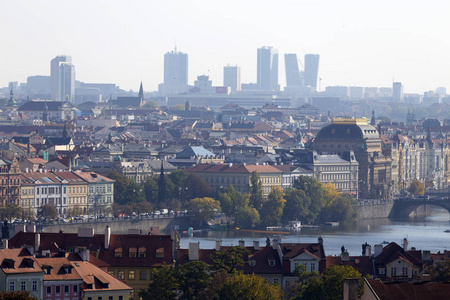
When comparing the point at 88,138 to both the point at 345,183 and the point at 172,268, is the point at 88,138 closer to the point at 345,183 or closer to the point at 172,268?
the point at 345,183

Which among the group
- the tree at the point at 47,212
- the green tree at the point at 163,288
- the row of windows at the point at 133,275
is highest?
the green tree at the point at 163,288

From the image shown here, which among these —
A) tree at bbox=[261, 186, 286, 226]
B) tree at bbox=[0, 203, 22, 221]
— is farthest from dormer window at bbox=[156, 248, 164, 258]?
tree at bbox=[261, 186, 286, 226]

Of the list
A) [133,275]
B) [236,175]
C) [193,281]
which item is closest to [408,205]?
[236,175]

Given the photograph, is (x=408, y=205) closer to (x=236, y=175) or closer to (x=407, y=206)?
(x=407, y=206)

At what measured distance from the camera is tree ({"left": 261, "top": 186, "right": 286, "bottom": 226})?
99.4 m

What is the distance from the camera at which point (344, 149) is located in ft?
435

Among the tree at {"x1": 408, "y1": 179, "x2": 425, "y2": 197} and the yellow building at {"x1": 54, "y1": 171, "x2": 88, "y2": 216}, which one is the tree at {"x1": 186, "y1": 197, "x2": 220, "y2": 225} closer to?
the yellow building at {"x1": 54, "y1": 171, "x2": 88, "y2": 216}

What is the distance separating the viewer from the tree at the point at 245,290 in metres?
40.1

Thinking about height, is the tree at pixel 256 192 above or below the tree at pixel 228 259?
below

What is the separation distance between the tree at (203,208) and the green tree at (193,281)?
52.7 metres

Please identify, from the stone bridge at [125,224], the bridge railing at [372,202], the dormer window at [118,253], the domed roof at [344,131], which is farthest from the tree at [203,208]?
the dormer window at [118,253]

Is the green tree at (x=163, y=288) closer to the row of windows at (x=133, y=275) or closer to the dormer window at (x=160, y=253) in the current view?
the row of windows at (x=133, y=275)

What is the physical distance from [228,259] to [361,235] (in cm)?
4452

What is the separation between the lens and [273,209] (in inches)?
3959
